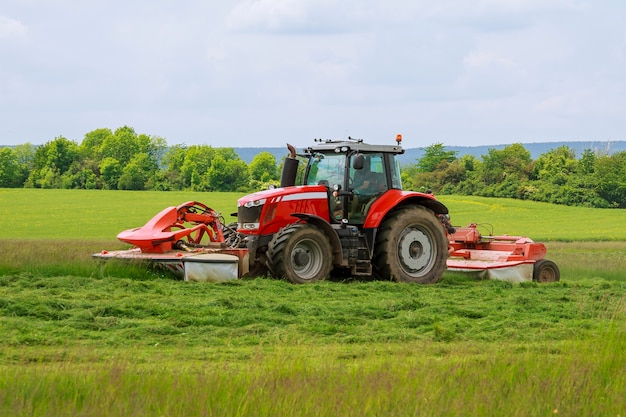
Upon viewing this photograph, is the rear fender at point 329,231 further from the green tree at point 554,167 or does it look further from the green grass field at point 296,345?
the green tree at point 554,167

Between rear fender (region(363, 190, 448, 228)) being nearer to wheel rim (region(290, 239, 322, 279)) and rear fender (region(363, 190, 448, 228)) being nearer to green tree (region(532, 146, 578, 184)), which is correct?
wheel rim (region(290, 239, 322, 279))

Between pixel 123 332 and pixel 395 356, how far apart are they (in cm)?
276

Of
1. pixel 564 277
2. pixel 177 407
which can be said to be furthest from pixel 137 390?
pixel 564 277

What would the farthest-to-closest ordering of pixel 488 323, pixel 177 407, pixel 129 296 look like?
1. pixel 129 296
2. pixel 488 323
3. pixel 177 407

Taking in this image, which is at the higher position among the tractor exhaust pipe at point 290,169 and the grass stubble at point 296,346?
the tractor exhaust pipe at point 290,169

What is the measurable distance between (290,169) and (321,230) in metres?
1.36

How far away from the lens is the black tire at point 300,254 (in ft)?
47.5

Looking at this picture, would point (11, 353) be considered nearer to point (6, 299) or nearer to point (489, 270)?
point (6, 299)

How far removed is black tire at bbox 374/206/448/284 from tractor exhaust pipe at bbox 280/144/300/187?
1.65 metres

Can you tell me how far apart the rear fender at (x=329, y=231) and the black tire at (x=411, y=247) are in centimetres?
79

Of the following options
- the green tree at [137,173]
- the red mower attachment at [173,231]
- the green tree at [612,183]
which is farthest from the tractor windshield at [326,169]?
the green tree at [137,173]

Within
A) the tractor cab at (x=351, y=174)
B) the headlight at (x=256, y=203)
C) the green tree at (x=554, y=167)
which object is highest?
the green tree at (x=554, y=167)

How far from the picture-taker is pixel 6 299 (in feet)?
35.3

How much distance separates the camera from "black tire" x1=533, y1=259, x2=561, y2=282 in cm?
1680
